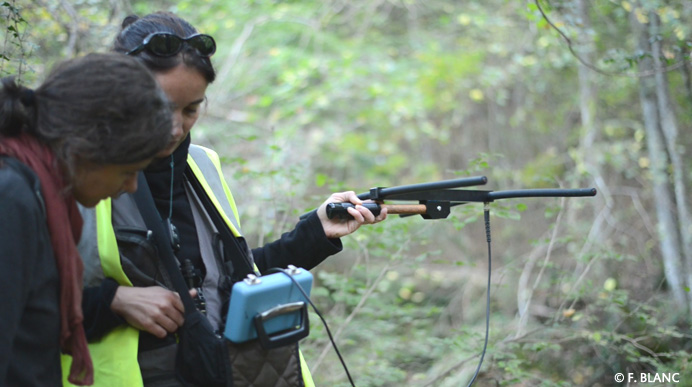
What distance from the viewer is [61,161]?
1344mm

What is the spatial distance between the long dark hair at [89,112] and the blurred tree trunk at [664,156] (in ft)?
15.2

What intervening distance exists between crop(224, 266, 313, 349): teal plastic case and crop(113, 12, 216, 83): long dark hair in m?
0.66

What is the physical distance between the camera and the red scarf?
1305mm

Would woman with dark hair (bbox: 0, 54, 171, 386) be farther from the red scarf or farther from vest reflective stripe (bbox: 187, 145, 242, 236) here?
vest reflective stripe (bbox: 187, 145, 242, 236)

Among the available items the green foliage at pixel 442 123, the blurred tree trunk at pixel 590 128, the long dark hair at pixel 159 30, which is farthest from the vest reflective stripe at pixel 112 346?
the blurred tree trunk at pixel 590 128

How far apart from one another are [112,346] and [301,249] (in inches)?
29.7

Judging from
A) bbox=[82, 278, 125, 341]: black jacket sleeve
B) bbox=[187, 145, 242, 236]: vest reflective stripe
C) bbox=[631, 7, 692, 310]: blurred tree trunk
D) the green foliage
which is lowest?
the green foliage

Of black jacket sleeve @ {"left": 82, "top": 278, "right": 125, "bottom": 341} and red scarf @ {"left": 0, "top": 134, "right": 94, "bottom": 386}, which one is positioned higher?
red scarf @ {"left": 0, "top": 134, "right": 94, "bottom": 386}

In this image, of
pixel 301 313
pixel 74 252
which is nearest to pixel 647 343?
pixel 301 313

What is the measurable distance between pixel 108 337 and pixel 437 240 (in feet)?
25.3

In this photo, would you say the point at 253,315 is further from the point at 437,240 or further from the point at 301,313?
the point at 437,240

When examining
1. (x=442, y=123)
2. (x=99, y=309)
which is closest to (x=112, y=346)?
(x=99, y=309)

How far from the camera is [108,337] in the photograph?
166cm

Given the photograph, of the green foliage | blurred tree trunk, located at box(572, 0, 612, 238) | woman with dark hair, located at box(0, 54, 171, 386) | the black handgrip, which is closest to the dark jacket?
woman with dark hair, located at box(0, 54, 171, 386)
